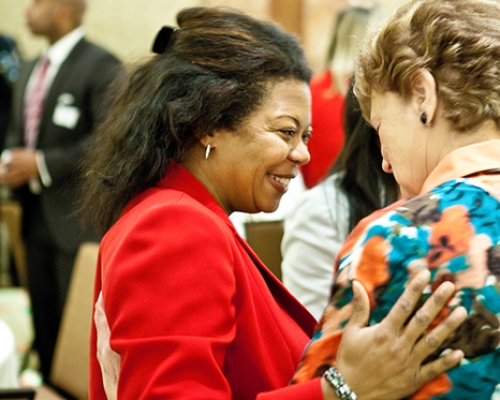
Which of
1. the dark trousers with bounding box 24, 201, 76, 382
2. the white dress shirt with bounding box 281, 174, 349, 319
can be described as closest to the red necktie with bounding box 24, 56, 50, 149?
the dark trousers with bounding box 24, 201, 76, 382

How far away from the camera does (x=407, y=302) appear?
0.93 m

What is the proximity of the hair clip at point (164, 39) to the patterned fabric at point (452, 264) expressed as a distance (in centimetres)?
63

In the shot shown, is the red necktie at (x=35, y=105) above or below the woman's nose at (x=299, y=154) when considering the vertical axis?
below

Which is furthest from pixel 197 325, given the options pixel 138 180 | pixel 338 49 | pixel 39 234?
pixel 39 234

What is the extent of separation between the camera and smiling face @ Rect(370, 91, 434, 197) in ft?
3.62

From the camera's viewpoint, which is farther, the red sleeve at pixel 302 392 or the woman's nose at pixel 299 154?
the woman's nose at pixel 299 154

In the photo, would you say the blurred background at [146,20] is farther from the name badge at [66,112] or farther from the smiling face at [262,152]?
the smiling face at [262,152]

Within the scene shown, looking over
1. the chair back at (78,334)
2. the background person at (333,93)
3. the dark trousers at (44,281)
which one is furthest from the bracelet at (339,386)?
the dark trousers at (44,281)

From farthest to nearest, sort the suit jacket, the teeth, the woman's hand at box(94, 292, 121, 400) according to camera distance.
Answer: the suit jacket → the teeth → the woman's hand at box(94, 292, 121, 400)

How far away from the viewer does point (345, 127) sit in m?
2.15

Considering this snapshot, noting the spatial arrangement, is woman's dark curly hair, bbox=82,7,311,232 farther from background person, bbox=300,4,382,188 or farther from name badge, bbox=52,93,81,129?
name badge, bbox=52,93,81,129

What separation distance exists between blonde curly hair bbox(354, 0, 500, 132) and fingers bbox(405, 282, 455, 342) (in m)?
0.27

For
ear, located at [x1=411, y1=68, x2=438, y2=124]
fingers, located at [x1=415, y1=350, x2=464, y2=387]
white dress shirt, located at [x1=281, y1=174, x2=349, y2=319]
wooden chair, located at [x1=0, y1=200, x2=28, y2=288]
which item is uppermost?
ear, located at [x1=411, y1=68, x2=438, y2=124]

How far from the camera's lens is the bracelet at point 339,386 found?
1031 millimetres
